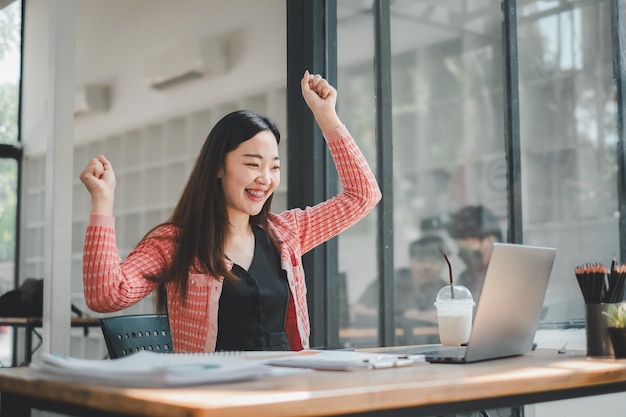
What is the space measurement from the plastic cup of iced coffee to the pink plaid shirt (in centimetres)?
39

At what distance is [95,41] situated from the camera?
7.62 metres

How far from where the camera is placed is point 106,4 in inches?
298

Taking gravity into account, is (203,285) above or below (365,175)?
below

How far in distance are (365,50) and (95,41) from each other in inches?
161

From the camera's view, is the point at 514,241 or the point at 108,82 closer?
the point at 514,241

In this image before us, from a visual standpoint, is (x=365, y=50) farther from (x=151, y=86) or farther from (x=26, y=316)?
(x=26, y=316)

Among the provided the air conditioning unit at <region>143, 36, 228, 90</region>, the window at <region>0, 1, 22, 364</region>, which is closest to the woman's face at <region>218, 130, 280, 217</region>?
the air conditioning unit at <region>143, 36, 228, 90</region>

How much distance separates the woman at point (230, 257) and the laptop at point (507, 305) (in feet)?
1.89

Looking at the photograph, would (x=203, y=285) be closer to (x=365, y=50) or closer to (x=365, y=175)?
(x=365, y=175)

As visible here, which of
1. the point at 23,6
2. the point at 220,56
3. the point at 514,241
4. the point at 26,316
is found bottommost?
the point at 26,316

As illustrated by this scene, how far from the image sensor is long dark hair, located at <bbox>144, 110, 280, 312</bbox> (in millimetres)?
2041

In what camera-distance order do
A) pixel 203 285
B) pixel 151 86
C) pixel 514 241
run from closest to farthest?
1. pixel 203 285
2. pixel 514 241
3. pixel 151 86

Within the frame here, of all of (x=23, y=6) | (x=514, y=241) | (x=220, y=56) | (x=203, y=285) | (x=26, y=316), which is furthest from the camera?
(x=23, y=6)

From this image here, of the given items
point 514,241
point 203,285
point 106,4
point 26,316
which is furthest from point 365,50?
point 203,285
